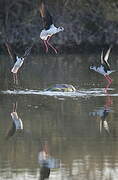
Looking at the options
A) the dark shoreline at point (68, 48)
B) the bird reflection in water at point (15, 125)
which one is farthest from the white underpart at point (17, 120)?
the dark shoreline at point (68, 48)

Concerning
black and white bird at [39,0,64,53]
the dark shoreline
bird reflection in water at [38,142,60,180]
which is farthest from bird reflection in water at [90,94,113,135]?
the dark shoreline

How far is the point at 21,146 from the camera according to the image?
10273 millimetres

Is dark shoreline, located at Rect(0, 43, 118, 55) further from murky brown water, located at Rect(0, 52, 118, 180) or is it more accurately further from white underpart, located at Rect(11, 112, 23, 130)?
white underpart, located at Rect(11, 112, 23, 130)

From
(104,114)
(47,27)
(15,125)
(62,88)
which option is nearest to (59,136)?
(15,125)

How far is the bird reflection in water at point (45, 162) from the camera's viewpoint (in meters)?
8.71

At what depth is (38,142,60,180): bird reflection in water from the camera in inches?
343

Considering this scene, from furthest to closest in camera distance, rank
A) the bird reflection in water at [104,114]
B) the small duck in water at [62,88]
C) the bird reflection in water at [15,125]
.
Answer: the small duck in water at [62,88] < the bird reflection in water at [104,114] < the bird reflection in water at [15,125]

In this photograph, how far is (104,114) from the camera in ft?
42.8

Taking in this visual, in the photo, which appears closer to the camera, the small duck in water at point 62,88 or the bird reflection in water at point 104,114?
the bird reflection in water at point 104,114

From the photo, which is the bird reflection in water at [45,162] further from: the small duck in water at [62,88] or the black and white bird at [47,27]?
the black and white bird at [47,27]

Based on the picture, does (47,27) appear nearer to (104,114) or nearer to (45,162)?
(104,114)

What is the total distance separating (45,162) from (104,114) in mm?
3865

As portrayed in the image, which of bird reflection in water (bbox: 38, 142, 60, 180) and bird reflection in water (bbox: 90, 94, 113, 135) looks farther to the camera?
bird reflection in water (bbox: 90, 94, 113, 135)

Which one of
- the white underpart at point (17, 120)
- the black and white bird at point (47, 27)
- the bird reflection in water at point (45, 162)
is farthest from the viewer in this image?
the black and white bird at point (47, 27)
